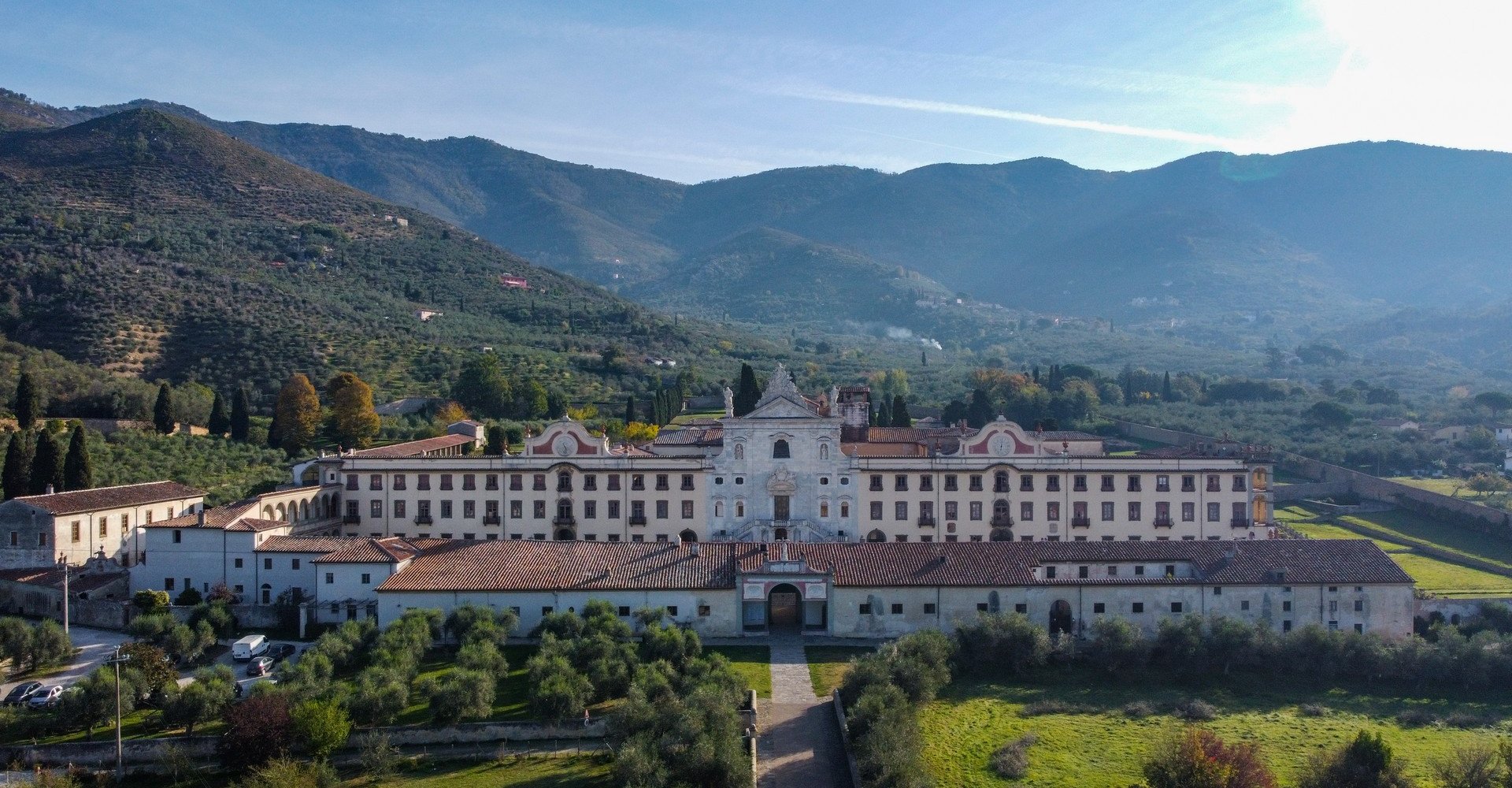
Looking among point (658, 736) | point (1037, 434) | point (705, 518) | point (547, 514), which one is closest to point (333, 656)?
point (658, 736)

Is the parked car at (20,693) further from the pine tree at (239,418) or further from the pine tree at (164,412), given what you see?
the pine tree at (239,418)

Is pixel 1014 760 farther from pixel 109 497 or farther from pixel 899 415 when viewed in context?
pixel 899 415

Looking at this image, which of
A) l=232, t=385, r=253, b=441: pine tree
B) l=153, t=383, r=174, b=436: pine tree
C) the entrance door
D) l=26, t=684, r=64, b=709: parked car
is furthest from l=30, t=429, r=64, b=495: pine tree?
the entrance door

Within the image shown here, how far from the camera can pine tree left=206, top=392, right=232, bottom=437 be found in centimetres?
7281

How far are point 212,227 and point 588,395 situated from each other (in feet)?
169

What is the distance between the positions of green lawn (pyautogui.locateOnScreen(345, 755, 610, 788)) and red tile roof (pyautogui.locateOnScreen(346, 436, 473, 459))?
26.4 m

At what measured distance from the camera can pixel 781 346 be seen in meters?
175

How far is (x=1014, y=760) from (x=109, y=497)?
40300mm

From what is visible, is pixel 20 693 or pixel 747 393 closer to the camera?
pixel 20 693

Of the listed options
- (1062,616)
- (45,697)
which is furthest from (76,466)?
(1062,616)

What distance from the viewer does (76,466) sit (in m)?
53.6

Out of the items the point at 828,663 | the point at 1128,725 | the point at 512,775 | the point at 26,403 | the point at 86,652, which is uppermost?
the point at 26,403

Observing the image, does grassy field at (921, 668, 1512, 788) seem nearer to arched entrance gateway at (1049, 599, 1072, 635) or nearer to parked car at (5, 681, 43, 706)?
arched entrance gateway at (1049, 599, 1072, 635)

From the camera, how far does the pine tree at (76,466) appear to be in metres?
53.5
